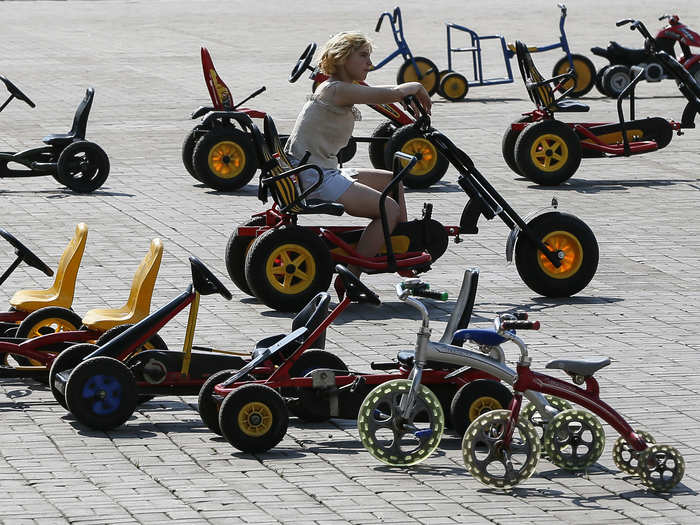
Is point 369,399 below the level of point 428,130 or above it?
below

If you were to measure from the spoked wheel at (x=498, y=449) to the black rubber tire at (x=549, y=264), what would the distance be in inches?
161

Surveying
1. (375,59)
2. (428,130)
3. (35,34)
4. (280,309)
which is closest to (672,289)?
(428,130)

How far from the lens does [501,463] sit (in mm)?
6641

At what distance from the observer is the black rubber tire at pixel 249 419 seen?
6.89 metres

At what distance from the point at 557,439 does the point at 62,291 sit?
3.31 m

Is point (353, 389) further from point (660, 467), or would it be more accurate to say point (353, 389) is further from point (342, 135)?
point (342, 135)

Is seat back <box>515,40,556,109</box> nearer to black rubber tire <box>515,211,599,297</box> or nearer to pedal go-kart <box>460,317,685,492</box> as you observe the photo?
black rubber tire <box>515,211,599,297</box>

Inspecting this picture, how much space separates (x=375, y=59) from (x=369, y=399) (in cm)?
2159

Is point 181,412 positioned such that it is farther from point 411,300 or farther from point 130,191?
point 130,191

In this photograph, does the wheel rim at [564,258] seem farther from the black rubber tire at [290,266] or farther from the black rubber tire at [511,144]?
the black rubber tire at [511,144]

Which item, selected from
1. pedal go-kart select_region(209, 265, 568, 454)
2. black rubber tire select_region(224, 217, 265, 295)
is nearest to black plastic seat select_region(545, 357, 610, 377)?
pedal go-kart select_region(209, 265, 568, 454)

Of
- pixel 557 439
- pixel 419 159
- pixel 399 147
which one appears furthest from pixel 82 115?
pixel 557 439

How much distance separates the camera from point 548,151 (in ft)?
50.2

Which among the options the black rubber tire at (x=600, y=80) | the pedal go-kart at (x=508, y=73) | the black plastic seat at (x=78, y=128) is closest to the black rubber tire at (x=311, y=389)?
the black plastic seat at (x=78, y=128)
